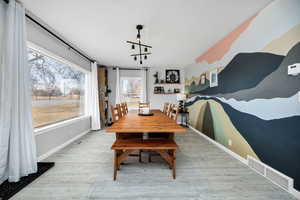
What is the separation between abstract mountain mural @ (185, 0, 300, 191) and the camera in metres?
1.47

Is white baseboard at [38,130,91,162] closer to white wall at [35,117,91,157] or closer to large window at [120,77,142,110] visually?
white wall at [35,117,91,157]

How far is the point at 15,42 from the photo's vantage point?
1.66 meters

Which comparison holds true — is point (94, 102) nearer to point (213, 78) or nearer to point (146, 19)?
point (146, 19)

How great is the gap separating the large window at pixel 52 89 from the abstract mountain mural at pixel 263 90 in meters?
3.73

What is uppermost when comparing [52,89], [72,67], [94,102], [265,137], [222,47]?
[222,47]

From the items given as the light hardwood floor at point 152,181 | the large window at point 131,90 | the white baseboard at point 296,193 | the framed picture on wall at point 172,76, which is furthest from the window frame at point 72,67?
the white baseboard at point 296,193

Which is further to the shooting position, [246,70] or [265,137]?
[246,70]

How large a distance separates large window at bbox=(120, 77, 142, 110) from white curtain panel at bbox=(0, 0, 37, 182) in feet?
12.3

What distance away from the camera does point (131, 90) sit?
5.51 metres

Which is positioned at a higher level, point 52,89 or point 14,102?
point 52,89

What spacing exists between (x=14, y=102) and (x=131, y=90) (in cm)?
401

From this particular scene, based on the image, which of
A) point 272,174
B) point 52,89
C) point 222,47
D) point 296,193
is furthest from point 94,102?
point 296,193

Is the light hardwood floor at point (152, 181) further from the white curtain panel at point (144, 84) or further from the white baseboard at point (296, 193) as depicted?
the white curtain panel at point (144, 84)

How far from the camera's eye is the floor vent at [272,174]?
1.50 m
